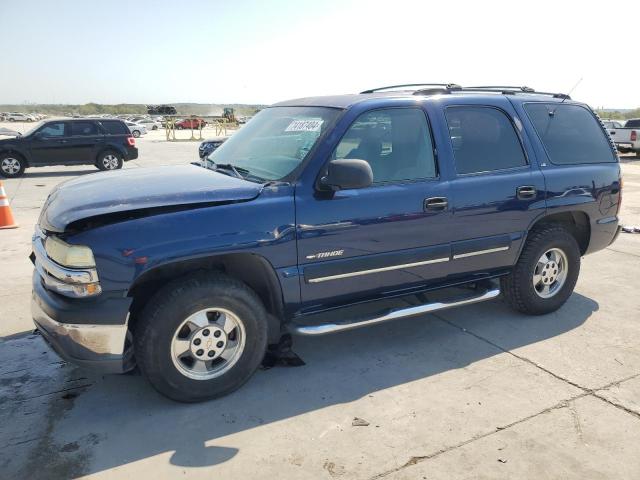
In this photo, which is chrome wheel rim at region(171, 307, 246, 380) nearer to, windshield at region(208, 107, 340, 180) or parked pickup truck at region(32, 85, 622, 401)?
parked pickup truck at region(32, 85, 622, 401)

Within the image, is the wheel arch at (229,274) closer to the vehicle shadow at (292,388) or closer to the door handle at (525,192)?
the vehicle shadow at (292,388)

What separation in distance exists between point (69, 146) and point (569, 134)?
14038mm

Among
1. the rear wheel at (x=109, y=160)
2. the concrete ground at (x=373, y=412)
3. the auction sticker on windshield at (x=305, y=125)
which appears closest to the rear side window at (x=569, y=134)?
the concrete ground at (x=373, y=412)

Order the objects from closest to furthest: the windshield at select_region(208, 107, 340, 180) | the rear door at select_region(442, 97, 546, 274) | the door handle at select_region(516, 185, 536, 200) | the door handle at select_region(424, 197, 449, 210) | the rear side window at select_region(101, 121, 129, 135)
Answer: the windshield at select_region(208, 107, 340, 180) → the door handle at select_region(424, 197, 449, 210) → the rear door at select_region(442, 97, 546, 274) → the door handle at select_region(516, 185, 536, 200) → the rear side window at select_region(101, 121, 129, 135)

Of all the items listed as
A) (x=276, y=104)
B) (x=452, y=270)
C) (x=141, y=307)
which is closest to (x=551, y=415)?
(x=452, y=270)

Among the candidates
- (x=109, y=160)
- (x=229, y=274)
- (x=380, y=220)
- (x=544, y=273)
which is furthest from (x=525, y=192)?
(x=109, y=160)

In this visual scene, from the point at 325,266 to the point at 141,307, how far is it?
3.92 feet

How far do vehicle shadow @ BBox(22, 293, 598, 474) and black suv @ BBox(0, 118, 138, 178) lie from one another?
43.1 ft

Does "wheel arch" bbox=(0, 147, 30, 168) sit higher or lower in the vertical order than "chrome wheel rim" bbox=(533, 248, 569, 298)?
higher

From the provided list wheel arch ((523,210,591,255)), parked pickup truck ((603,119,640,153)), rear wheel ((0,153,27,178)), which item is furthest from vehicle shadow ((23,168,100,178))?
parked pickup truck ((603,119,640,153))

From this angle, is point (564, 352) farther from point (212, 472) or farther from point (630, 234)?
point (630, 234)

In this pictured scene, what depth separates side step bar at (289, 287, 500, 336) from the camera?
11.0 feet

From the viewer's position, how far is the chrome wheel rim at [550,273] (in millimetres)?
4508

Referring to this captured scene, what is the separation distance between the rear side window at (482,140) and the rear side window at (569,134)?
1.12ft
